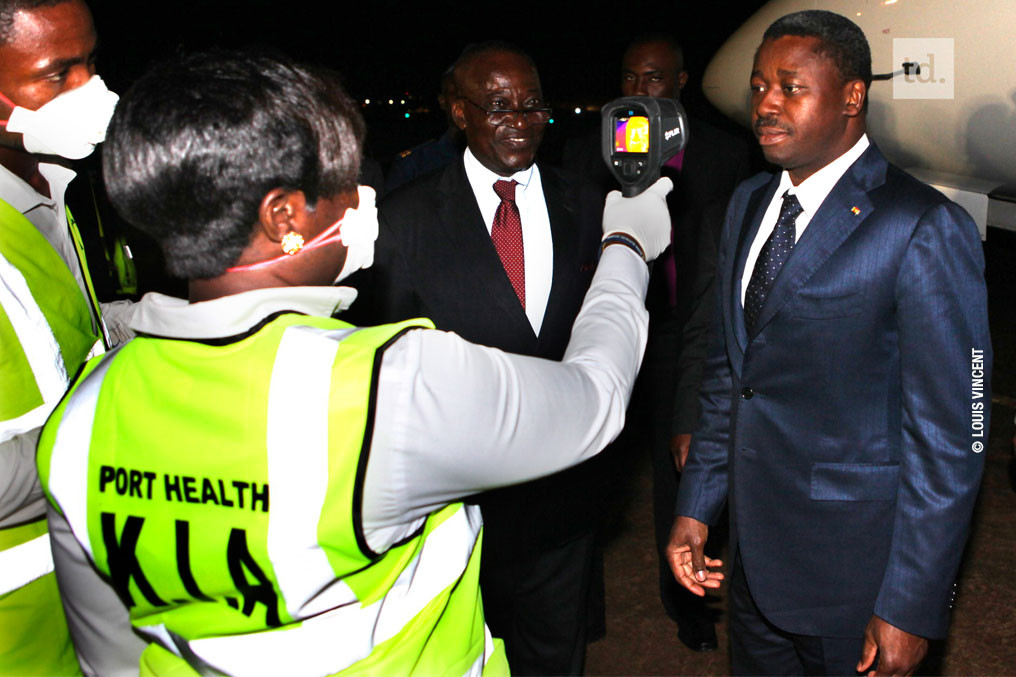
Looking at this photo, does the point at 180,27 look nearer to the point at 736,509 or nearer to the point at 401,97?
the point at 401,97

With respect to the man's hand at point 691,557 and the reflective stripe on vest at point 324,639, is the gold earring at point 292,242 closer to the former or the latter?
the reflective stripe on vest at point 324,639

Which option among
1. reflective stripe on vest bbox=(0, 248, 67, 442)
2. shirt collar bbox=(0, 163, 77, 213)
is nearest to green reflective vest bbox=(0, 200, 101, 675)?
reflective stripe on vest bbox=(0, 248, 67, 442)

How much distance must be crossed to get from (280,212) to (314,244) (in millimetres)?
78

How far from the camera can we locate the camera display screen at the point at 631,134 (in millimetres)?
1648

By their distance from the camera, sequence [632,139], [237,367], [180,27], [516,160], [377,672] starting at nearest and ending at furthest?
[237,367], [377,672], [632,139], [516,160], [180,27]

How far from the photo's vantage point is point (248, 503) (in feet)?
3.77

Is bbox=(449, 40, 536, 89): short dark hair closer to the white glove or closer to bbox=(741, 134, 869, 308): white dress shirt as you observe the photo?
bbox=(741, 134, 869, 308): white dress shirt

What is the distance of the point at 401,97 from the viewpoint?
96.9 feet

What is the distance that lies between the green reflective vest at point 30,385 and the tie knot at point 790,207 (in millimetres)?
1558

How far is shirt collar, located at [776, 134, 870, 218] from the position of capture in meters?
1.97

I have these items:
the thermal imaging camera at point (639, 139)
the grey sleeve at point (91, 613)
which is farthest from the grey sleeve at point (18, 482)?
the thermal imaging camera at point (639, 139)

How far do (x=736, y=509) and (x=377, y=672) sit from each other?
1071 mm

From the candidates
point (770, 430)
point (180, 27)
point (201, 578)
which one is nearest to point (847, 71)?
point (770, 430)

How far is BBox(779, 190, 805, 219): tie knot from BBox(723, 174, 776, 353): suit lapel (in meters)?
0.08
